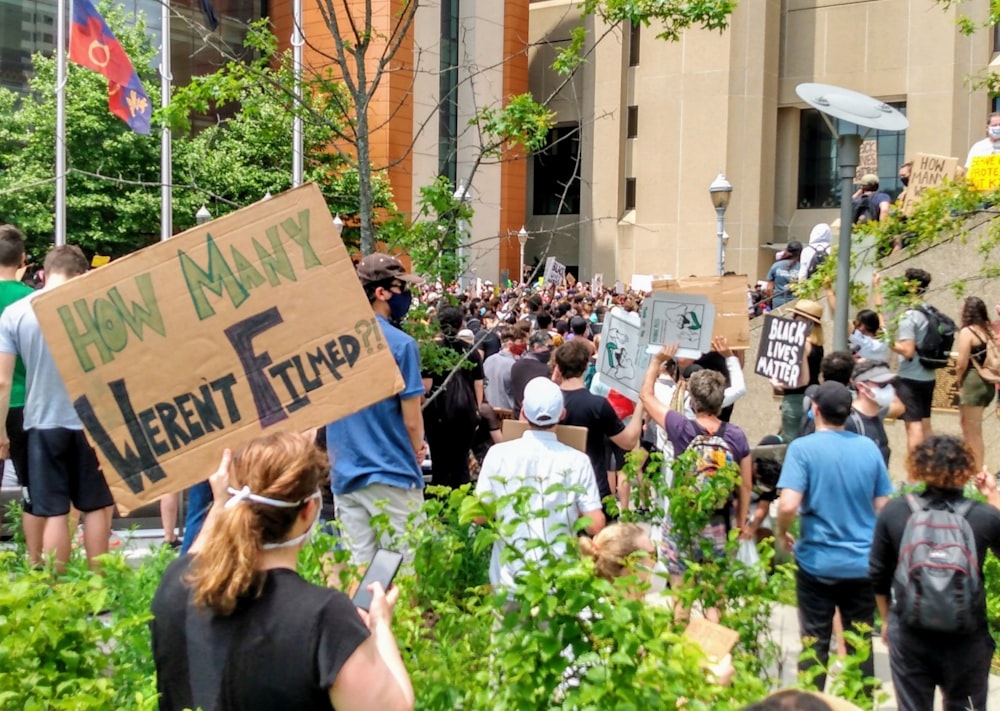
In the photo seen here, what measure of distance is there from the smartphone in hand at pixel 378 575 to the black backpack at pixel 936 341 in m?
8.70

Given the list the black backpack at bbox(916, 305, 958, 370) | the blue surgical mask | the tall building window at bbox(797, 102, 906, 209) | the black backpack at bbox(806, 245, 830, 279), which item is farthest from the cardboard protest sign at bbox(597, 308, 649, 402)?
the tall building window at bbox(797, 102, 906, 209)

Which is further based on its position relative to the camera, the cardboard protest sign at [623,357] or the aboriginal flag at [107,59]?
the aboriginal flag at [107,59]

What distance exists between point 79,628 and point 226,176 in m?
36.0

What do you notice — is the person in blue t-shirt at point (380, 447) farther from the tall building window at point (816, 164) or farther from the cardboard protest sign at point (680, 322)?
the tall building window at point (816, 164)

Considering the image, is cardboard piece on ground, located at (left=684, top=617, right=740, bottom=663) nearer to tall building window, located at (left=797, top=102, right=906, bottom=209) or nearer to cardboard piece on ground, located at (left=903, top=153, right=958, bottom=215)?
cardboard piece on ground, located at (left=903, top=153, right=958, bottom=215)

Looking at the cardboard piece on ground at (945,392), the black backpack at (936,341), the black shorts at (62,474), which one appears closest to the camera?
the black shorts at (62,474)

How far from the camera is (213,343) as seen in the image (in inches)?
160

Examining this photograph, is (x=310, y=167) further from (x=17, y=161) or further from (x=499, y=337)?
(x=499, y=337)

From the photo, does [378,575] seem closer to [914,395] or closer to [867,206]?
[914,395]

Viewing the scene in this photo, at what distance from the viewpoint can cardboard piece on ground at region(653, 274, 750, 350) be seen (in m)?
9.02

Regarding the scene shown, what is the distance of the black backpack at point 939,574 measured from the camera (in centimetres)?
455

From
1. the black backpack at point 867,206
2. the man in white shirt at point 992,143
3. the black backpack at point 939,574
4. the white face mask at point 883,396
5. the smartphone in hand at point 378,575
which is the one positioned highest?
the man in white shirt at point 992,143

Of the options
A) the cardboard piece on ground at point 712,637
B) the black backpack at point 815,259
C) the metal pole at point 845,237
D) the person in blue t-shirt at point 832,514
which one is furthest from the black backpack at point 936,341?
the cardboard piece on ground at point 712,637

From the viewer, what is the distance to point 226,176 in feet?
125
